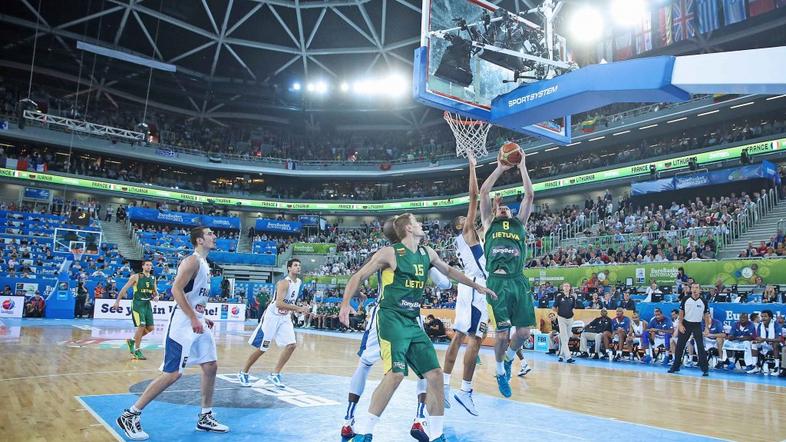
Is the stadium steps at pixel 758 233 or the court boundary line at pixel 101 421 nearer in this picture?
the court boundary line at pixel 101 421

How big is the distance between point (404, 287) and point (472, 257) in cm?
271

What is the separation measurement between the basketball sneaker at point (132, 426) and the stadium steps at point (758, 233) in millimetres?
19953

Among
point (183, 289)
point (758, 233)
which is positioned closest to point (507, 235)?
point (183, 289)

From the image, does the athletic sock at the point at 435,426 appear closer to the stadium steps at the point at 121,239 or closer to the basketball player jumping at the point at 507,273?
the basketball player jumping at the point at 507,273

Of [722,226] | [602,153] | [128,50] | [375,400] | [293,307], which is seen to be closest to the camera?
[375,400]

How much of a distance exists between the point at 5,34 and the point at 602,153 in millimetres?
40682

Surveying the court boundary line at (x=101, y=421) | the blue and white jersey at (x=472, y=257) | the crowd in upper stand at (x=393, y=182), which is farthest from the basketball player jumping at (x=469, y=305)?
the crowd in upper stand at (x=393, y=182)

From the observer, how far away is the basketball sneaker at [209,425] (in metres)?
5.47

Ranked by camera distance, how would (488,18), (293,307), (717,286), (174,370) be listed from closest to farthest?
(174,370) → (293,307) → (488,18) → (717,286)

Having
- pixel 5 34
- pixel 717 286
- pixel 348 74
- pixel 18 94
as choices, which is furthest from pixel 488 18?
pixel 18 94

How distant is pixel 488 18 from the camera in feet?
31.9

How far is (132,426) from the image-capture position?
5.13m

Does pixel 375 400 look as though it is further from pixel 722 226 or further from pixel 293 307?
pixel 722 226

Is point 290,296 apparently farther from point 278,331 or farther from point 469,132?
point 469,132
